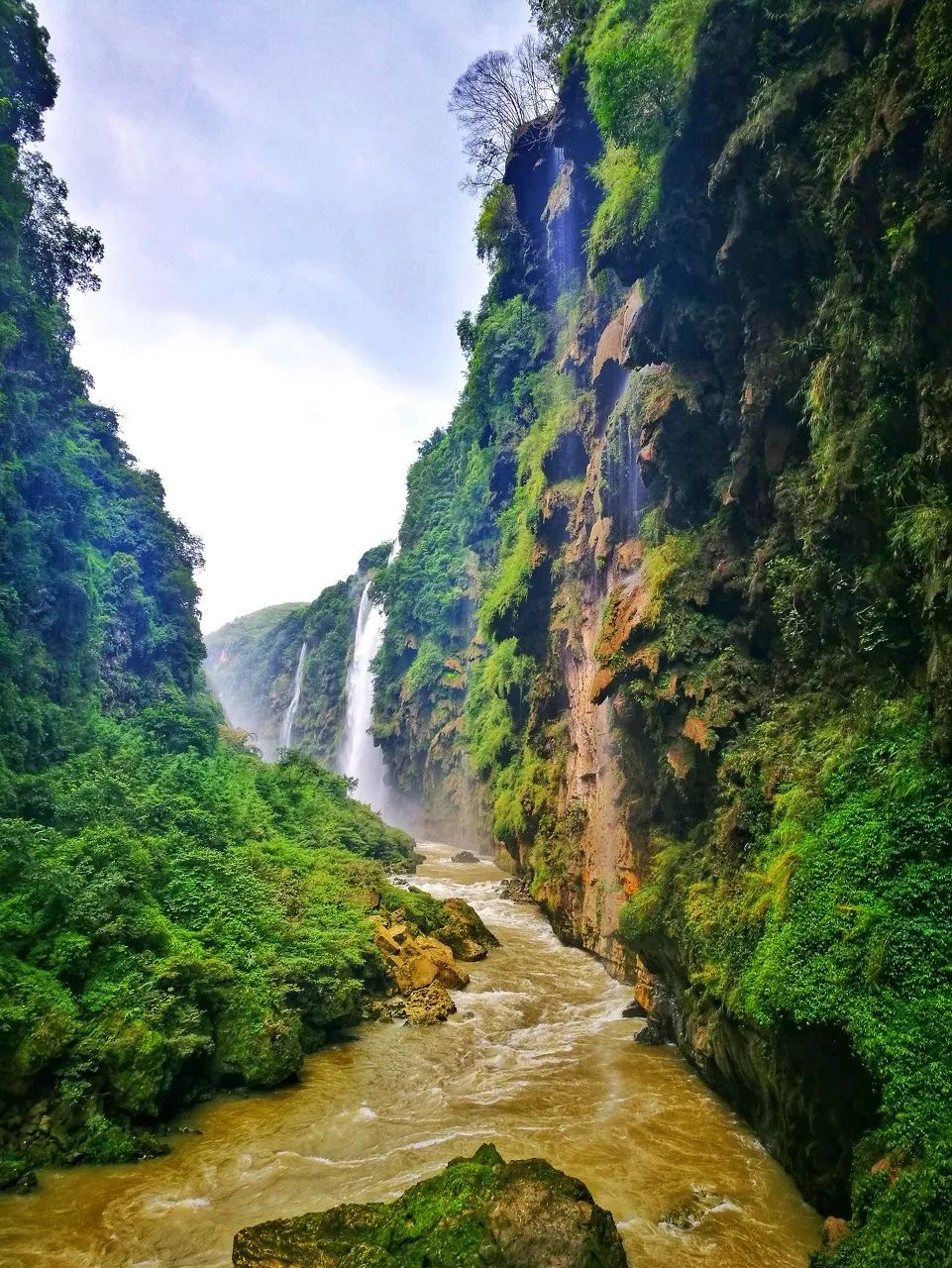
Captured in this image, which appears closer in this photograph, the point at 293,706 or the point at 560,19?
the point at 560,19

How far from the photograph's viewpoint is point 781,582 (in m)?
9.84

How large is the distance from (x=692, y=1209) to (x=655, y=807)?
6.79 meters

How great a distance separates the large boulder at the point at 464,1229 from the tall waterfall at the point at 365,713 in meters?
43.3

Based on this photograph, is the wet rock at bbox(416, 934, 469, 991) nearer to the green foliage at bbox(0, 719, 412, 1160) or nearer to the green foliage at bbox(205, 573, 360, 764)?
the green foliage at bbox(0, 719, 412, 1160)

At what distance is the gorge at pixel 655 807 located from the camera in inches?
252

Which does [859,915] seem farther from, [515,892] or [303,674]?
[303,674]

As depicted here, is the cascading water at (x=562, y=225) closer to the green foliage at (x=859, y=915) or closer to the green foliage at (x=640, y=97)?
the green foliage at (x=640, y=97)

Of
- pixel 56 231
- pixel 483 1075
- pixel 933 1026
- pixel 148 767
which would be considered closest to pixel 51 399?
pixel 56 231

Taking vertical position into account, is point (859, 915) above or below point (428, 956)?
above

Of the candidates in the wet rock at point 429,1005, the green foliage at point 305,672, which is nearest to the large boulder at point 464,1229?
the wet rock at point 429,1005

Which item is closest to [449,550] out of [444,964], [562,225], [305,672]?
[562,225]

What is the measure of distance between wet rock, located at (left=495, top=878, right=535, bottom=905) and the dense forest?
417cm

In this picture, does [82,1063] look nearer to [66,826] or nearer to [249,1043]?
[249,1043]

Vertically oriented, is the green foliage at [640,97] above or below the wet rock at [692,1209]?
above
